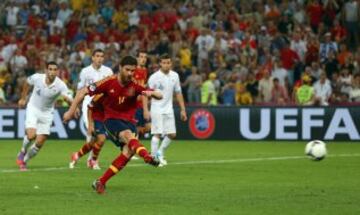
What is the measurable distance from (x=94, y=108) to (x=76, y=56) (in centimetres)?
1597

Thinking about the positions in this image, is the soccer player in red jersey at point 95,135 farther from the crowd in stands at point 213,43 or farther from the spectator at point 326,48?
the spectator at point 326,48

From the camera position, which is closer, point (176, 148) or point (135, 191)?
point (135, 191)

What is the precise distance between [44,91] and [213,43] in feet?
42.0

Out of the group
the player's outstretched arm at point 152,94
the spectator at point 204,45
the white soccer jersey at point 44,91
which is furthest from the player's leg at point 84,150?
the spectator at point 204,45

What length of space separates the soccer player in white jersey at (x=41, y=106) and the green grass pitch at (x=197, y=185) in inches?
20.4

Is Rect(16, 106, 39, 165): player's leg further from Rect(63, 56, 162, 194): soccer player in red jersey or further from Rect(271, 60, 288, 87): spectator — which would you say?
Rect(271, 60, 288, 87): spectator

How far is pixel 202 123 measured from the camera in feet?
102

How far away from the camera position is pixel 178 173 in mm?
19859

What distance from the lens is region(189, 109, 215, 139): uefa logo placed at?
30.8 m

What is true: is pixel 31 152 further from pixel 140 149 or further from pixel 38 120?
pixel 140 149

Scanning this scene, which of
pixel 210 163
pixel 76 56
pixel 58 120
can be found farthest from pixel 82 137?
pixel 210 163

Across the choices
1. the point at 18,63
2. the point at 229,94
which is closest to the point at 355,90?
the point at 229,94

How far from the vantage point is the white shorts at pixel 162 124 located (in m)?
22.9

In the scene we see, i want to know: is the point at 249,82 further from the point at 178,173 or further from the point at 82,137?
the point at 178,173
